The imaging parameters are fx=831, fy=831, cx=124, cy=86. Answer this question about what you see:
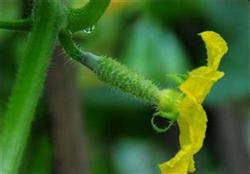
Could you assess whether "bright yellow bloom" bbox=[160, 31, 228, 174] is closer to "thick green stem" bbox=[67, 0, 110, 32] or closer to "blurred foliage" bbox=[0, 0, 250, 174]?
"thick green stem" bbox=[67, 0, 110, 32]

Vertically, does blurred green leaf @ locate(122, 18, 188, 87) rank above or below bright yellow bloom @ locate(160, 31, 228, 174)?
above

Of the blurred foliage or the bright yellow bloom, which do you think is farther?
the blurred foliage

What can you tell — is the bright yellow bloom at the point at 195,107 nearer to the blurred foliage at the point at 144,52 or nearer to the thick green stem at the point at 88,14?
the thick green stem at the point at 88,14

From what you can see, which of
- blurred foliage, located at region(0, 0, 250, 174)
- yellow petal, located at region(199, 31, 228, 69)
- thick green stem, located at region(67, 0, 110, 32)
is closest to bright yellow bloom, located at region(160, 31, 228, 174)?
yellow petal, located at region(199, 31, 228, 69)

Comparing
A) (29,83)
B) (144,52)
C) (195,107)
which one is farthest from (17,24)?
(144,52)

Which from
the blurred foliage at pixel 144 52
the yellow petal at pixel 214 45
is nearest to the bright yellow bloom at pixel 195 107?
the yellow petal at pixel 214 45

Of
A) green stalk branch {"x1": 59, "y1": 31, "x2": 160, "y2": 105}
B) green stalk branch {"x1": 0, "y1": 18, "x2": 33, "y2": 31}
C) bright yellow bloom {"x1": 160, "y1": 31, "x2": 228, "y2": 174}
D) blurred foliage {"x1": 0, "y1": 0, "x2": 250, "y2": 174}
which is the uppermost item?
blurred foliage {"x1": 0, "y1": 0, "x2": 250, "y2": 174}

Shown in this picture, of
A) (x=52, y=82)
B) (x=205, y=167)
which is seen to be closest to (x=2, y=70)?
(x=52, y=82)
